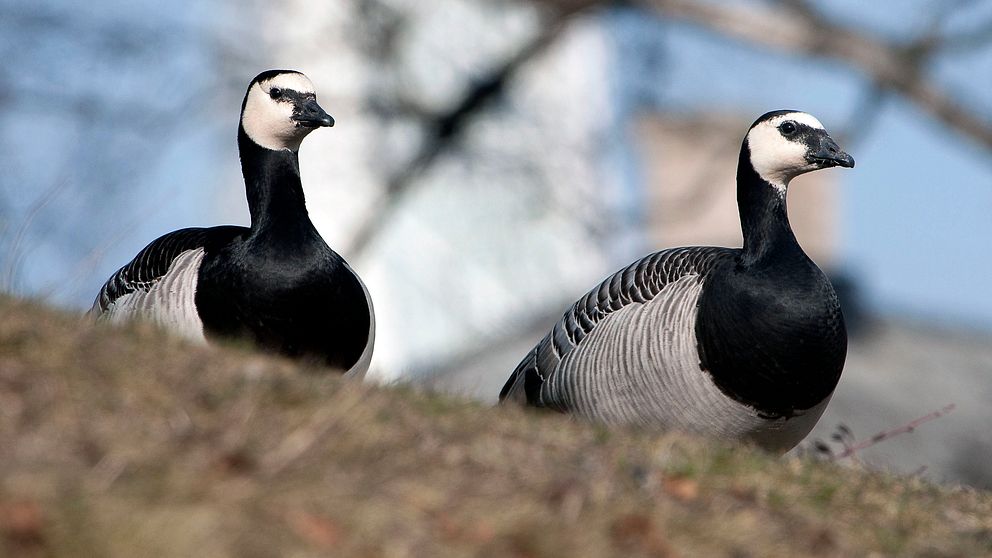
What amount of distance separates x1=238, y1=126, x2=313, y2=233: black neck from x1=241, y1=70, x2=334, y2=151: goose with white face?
0.06 m

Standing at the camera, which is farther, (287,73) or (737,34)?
(737,34)

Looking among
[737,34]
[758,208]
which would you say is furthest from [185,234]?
[737,34]

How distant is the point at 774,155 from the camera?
7699mm

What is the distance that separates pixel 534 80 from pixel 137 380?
53.6 feet

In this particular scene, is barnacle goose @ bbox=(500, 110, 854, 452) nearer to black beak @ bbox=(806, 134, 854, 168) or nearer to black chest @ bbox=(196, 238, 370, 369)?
black beak @ bbox=(806, 134, 854, 168)

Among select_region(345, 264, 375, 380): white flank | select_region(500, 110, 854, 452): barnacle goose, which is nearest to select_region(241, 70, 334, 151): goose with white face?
select_region(345, 264, 375, 380): white flank

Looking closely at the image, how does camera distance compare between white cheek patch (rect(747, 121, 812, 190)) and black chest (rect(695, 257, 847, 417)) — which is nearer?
black chest (rect(695, 257, 847, 417))

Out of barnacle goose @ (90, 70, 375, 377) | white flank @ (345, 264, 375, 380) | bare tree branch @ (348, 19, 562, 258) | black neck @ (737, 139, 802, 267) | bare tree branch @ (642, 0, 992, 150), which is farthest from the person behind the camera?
bare tree branch @ (348, 19, 562, 258)

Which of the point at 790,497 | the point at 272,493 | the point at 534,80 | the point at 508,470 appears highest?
the point at 272,493

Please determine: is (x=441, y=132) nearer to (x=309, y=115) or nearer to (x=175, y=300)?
(x=309, y=115)

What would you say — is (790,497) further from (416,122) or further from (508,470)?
(416,122)

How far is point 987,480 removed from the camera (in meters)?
14.8

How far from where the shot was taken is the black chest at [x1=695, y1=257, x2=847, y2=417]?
22.4ft

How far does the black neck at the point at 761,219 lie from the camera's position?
7.36 metres
